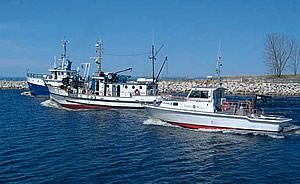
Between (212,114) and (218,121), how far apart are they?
75 centimetres

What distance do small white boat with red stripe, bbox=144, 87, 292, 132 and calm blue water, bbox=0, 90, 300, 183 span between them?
98 cm

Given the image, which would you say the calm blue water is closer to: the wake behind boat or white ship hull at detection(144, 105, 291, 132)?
white ship hull at detection(144, 105, 291, 132)

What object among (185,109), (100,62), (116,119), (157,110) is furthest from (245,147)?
(100,62)

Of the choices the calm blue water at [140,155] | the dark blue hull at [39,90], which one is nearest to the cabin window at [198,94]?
the calm blue water at [140,155]

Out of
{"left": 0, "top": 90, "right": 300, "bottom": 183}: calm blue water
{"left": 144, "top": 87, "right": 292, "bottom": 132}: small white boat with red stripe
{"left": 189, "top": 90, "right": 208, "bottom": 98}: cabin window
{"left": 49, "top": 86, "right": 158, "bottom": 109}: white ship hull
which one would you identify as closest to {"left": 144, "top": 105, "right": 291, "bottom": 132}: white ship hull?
{"left": 144, "top": 87, "right": 292, "bottom": 132}: small white boat with red stripe

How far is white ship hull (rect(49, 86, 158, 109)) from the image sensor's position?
48.3 m

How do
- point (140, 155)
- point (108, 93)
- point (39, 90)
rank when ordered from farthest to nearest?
point (39, 90)
point (108, 93)
point (140, 155)

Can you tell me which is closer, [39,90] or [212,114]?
[212,114]

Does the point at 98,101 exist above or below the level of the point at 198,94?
below

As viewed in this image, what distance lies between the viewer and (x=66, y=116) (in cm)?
4119

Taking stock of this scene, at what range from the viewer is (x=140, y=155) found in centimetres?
2227

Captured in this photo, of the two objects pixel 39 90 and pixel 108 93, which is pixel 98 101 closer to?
pixel 108 93

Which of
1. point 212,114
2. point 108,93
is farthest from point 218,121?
point 108,93

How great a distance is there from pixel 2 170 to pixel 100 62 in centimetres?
3538
